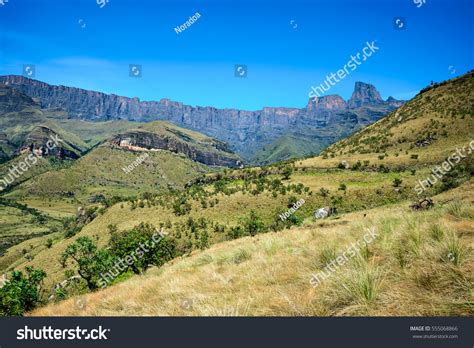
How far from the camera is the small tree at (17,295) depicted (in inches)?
801

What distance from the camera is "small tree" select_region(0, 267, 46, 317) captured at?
2034cm

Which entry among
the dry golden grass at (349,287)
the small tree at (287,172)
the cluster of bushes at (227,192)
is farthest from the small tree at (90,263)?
the small tree at (287,172)

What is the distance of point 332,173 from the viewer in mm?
64938

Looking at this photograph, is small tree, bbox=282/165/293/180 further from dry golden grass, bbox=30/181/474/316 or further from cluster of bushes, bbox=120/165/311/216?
dry golden grass, bbox=30/181/474/316

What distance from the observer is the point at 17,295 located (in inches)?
878

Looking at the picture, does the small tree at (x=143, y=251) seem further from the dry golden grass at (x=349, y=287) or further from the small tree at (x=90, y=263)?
the dry golden grass at (x=349, y=287)

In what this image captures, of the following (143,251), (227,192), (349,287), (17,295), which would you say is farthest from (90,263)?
(227,192)

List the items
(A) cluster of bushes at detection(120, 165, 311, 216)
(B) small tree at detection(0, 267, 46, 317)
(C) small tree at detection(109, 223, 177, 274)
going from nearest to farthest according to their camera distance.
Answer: (B) small tree at detection(0, 267, 46, 317)
(C) small tree at detection(109, 223, 177, 274)
(A) cluster of bushes at detection(120, 165, 311, 216)

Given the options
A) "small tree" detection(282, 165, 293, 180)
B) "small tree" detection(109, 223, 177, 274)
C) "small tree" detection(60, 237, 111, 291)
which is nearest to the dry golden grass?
"small tree" detection(60, 237, 111, 291)

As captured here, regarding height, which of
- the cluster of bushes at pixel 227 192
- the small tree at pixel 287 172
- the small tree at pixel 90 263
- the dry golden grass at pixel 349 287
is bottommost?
the small tree at pixel 90 263

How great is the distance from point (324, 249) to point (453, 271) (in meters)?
2.80
